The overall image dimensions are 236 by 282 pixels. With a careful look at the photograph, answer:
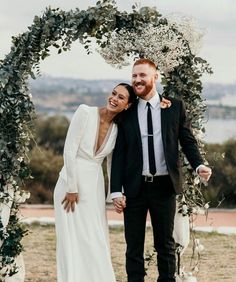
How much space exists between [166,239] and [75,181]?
79cm

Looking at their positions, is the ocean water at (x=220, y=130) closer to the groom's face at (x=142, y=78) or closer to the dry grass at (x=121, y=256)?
the dry grass at (x=121, y=256)

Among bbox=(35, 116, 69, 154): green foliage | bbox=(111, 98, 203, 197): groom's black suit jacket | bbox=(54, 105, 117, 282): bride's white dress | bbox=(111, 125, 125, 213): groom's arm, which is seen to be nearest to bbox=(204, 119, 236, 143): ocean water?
bbox=(35, 116, 69, 154): green foliage

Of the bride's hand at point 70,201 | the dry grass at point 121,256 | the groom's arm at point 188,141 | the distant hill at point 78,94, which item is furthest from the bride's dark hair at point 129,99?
the distant hill at point 78,94

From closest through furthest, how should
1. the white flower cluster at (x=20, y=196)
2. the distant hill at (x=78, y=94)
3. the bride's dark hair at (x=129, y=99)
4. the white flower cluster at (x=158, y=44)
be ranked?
the bride's dark hair at (x=129, y=99) → the white flower cluster at (x=158, y=44) → the white flower cluster at (x=20, y=196) → the distant hill at (x=78, y=94)

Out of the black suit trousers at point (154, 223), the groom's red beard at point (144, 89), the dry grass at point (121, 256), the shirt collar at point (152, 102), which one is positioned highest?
the groom's red beard at point (144, 89)

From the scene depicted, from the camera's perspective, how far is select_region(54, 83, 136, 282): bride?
236 inches

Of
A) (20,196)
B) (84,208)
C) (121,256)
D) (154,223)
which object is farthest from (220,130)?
(154,223)

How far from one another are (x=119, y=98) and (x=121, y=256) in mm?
3716

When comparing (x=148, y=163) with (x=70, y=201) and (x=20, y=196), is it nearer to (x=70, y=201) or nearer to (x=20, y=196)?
(x=70, y=201)

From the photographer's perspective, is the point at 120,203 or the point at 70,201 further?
the point at 70,201

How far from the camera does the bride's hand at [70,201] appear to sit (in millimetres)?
6098

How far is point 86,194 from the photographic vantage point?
616 cm

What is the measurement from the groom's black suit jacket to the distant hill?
479 inches

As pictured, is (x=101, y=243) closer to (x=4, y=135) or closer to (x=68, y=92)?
(x=4, y=135)
